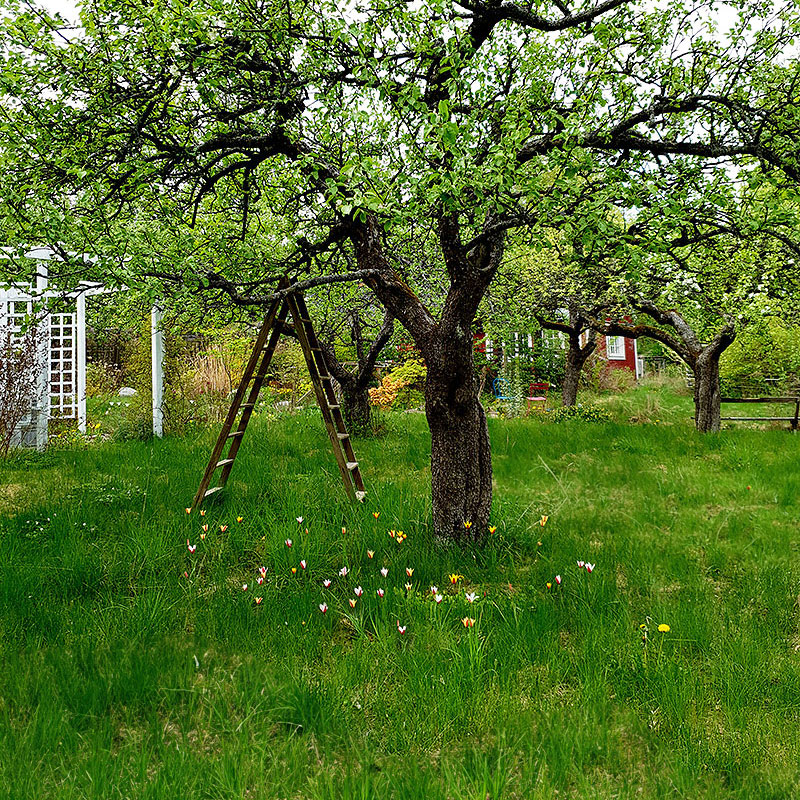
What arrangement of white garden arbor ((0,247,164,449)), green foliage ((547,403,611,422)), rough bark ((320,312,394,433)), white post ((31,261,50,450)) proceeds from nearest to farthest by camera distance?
white garden arbor ((0,247,164,449)), white post ((31,261,50,450)), rough bark ((320,312,394,433)), green foliage ((547,403,611,422))

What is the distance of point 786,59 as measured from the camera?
4375 mm

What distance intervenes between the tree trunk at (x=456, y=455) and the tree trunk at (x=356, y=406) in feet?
16.5

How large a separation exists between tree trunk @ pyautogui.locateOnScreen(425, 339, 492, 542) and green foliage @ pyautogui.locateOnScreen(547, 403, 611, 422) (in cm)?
741

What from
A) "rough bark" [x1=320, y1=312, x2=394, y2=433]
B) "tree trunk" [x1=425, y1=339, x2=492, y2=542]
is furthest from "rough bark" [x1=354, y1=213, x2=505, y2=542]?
"rough bark" [x1=320, y1=312, x2=394, y2=433]

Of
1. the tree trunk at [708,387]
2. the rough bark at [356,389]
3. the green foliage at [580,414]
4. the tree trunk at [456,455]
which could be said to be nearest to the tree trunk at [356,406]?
the rough bark at [356,389]

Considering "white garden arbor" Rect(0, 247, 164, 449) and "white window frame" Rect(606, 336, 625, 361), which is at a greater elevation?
"white window frame" Rect(606, 336, 625, 361)

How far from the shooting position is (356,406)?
987 centimetres

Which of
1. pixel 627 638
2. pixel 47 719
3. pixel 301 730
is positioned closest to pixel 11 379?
pixel 47 719

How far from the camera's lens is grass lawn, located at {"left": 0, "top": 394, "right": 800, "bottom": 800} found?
7.89 feet

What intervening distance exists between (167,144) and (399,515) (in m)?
3.52

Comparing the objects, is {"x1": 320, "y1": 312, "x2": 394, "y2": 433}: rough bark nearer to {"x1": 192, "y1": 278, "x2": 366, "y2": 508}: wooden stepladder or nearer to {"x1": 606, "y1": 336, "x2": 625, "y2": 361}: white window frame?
{"x1": 192, "y1": 278, "x2": 366, "y2": 508}: wooden stepladder

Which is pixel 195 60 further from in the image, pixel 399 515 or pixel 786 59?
pixel 786 59

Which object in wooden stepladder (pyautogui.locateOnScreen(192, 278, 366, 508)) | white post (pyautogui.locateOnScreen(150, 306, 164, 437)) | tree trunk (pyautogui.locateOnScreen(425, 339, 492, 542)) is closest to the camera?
tree trunk (pyautogui.locateOnScreen(425, 339, 492, 542))

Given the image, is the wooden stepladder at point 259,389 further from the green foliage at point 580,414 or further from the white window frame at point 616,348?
the white window frame at point 616,348
